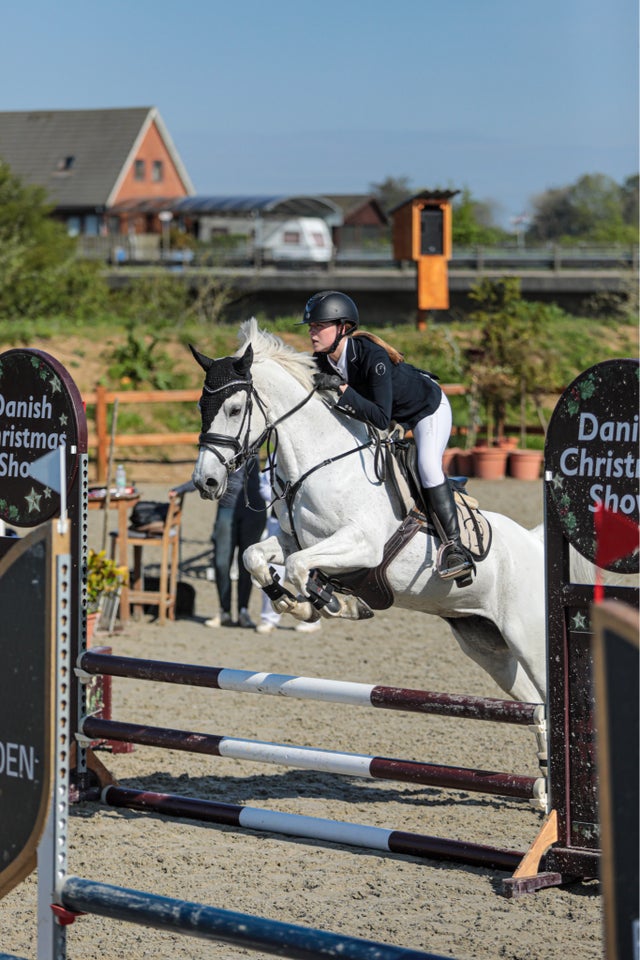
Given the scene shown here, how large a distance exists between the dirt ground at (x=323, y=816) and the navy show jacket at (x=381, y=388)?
165cm

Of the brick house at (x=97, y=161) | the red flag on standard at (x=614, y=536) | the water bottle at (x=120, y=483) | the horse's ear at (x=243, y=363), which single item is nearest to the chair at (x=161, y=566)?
the water bottle at (x=120, y=483)

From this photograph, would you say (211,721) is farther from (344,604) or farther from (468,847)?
(468,847)

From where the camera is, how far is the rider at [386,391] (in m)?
4.60

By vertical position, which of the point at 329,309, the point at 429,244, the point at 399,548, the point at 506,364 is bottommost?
the point at 399,548

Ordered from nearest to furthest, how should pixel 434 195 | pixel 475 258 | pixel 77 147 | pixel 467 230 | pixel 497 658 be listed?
pixel 497 658 → pixel 434 195 → pixel 475 258 → pixel 467 230 → pixel 77 147

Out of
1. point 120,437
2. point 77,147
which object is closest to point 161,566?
point 120,437

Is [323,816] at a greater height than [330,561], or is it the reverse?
[330,561]

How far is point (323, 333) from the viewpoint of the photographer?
15.4 ft

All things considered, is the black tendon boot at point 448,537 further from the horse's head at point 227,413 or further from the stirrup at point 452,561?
the horse's head at point 227,413

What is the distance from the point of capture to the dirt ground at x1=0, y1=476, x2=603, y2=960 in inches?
144

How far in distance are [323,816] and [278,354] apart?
191cm

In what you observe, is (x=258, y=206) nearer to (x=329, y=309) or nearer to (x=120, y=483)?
(x=120, y=483)

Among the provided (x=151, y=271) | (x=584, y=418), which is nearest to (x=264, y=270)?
(x=151, y=271)

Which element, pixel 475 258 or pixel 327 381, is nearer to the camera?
pixel 327 381
